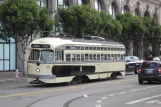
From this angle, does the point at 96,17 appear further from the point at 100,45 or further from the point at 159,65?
the point at 159,65

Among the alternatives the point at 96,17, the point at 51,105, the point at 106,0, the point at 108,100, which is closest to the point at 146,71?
the point at 108,100

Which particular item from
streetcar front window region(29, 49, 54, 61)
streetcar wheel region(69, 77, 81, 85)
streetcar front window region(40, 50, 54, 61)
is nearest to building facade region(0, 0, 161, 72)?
streetcar wheel region(69, 77, 81, 85)

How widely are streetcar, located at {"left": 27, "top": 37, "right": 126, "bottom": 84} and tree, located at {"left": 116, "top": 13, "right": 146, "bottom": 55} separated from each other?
21315mm

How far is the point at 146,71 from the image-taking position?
2486 cm

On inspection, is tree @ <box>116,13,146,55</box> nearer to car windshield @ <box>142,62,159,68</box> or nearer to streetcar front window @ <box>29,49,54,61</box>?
car windshield @ <box>142,62,159,68</box>

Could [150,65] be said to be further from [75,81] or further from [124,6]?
[124,6]

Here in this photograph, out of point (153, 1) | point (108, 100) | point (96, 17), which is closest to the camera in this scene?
point (108, 100)

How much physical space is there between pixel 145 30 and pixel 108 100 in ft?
130

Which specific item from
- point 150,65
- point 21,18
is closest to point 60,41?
point 150,65

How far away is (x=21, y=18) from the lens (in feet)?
97.2

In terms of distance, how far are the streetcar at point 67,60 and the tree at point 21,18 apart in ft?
19.8

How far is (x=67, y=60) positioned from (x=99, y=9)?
29.9 meters

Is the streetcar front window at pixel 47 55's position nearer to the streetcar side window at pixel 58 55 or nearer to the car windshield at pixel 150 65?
the streetcar side window at pixel 58 55

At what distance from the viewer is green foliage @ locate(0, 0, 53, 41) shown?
29.8 m
